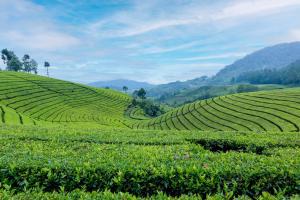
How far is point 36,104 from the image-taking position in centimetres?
7738

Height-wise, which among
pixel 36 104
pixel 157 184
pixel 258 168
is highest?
pixel 258 168

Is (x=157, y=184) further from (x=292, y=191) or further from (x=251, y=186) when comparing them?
(x=292, y=191)

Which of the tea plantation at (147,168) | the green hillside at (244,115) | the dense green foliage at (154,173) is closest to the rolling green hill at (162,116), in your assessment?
the green hillside at (244,115)

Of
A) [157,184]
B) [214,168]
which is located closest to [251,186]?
[214,168]

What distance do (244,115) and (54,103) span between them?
60118 millimetres

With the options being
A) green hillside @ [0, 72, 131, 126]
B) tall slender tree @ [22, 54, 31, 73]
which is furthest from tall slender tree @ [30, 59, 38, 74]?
green hillside @ [0, 72, 131, 126]

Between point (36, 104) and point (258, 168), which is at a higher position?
point (258, 168)

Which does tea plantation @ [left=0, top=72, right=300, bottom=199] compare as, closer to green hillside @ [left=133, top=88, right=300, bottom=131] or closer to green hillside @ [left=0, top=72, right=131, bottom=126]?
green hillside @ [left=133, top=88, right=300, bottom=131]

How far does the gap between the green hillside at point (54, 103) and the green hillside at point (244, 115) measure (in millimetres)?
20480

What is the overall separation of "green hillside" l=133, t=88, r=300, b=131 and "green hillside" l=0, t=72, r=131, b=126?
2048cm

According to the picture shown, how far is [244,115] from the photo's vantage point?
164 ft

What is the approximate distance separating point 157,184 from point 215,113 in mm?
51891

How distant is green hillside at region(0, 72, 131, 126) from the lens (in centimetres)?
6650

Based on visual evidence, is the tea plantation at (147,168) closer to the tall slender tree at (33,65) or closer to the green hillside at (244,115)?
the green hillside at (244,115)
